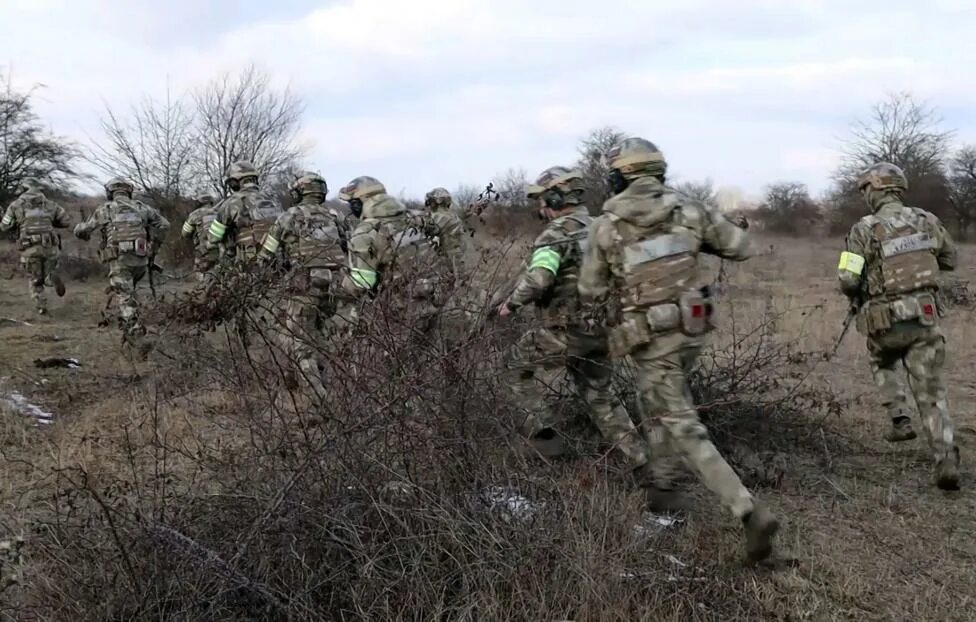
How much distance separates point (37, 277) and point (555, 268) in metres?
9.80

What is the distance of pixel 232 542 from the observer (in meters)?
2.99

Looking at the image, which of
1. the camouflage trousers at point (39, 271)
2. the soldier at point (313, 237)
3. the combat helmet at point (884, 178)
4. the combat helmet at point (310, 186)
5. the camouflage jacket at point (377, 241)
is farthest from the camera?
the camouflage trousers at point (39, 271)

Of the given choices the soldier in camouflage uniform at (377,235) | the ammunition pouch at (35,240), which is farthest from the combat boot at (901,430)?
the ammunition pouch at (35,240)

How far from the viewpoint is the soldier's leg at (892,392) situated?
17.6 feet

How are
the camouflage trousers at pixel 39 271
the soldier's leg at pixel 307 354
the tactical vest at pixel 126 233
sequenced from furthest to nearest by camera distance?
1. the camouflage trousers at pixel 39 271
2. the tactical vest at pixel 126 233
3. the soldier's leg at pixel 307 354

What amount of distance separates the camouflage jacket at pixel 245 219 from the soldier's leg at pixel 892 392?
540 centimetres

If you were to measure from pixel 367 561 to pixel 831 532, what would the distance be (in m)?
2.31

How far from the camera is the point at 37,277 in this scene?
1163cm

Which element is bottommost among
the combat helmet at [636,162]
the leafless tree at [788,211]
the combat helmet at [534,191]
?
the leafless tree at [788,211]

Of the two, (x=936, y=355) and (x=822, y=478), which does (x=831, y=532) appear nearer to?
(x=822, y=478)

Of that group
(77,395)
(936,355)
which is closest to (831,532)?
(936,355)

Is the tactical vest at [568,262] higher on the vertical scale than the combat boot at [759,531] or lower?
higher

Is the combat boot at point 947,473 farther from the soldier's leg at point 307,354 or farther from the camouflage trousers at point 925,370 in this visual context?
the soldier's leg at point 307,354

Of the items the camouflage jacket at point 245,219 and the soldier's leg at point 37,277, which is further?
the soldier's leg at point 37,277
